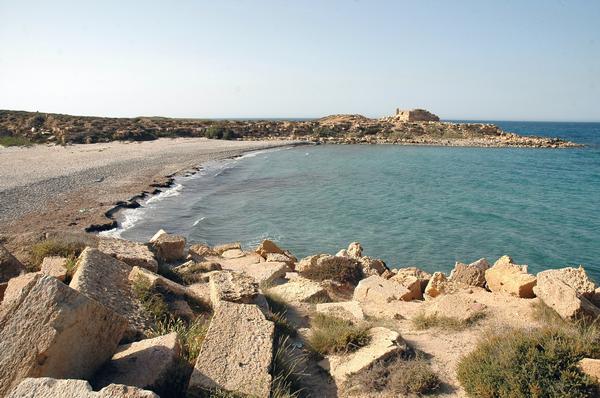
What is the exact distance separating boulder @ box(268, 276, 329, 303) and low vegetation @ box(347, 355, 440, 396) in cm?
326

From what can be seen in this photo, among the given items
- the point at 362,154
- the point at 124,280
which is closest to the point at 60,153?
the point at 362,154

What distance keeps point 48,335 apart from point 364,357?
383 cm

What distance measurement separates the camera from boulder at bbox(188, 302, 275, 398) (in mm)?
4418

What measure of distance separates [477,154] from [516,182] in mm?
20643

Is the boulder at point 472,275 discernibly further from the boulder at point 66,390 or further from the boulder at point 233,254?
the boulder at point 66,390

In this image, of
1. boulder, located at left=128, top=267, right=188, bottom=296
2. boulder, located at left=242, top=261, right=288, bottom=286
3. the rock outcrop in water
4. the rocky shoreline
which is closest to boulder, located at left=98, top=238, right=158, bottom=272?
the rocky shoreline

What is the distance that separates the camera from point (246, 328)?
17.7 ft

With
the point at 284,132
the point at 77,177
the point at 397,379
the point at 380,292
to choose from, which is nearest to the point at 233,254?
the point at 380,292

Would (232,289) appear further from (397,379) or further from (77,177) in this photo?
(77,177)

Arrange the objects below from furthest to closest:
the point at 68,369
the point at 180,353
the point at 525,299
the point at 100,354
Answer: the point at 525,299 < the point at 180,353 < the point at 100,354 < the point at 68,369

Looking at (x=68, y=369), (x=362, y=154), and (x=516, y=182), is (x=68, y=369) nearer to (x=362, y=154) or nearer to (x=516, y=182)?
(x=516, y=182)

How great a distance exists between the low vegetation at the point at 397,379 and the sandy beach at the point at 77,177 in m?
12.4

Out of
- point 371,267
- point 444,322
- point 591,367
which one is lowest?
point 371,267

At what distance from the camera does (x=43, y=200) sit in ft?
65.9
